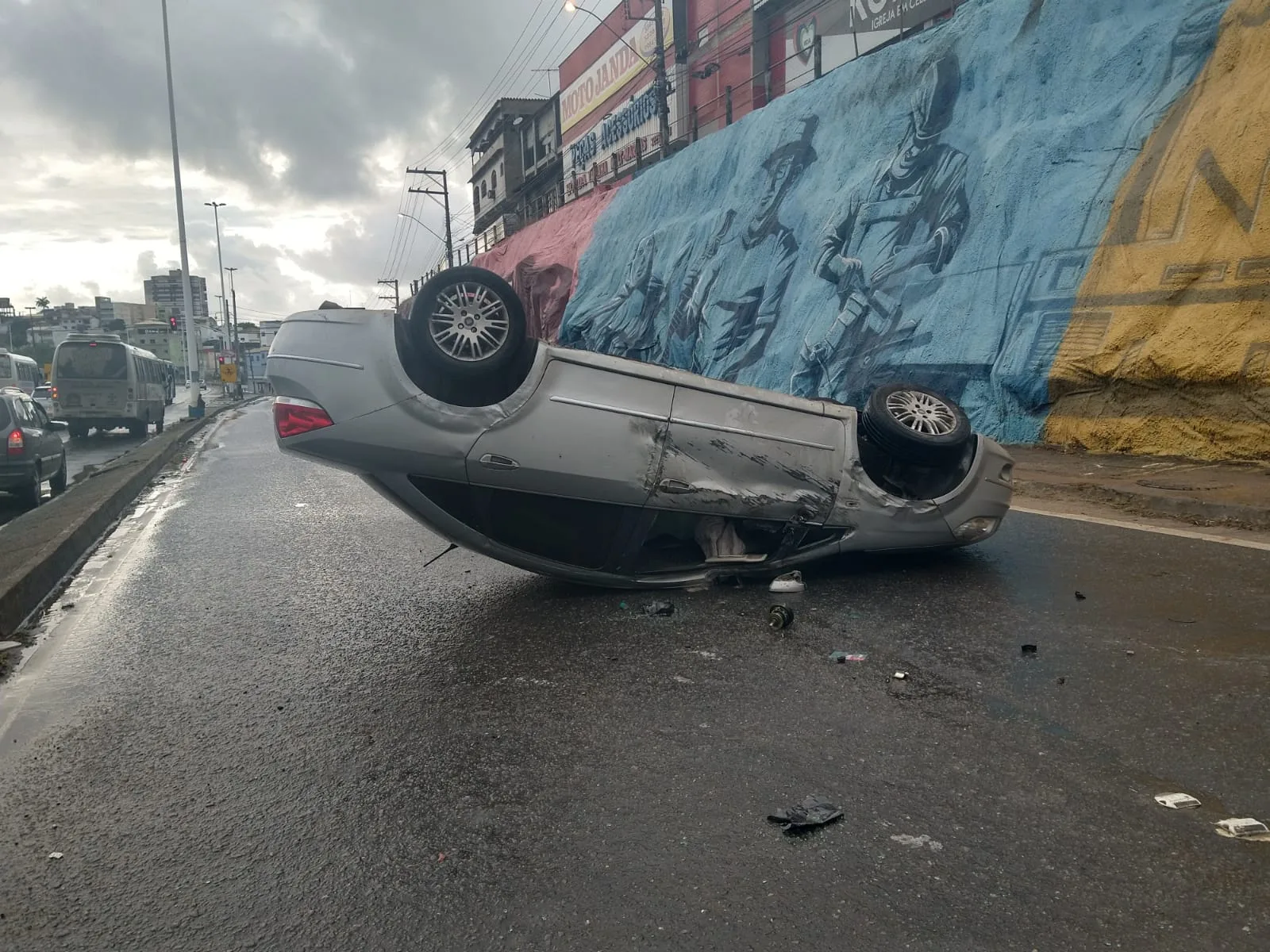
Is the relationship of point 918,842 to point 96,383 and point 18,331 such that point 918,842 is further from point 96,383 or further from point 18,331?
point 18,331

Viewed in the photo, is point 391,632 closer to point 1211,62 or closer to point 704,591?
point 704,591

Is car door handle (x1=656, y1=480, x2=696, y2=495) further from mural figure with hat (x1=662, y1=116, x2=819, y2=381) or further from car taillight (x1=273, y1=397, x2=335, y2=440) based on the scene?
mural figure with hat (x1=662, y1=116, x2=819, y2=381)

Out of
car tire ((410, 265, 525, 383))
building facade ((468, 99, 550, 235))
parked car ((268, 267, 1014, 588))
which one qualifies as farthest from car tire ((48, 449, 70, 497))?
building facade ((468, 99, 550, 235))

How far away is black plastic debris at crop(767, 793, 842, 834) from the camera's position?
8.73 feet

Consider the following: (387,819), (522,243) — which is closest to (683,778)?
(387,819)

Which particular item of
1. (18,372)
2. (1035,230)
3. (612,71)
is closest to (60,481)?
(1035,230)

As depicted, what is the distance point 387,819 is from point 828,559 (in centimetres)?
346

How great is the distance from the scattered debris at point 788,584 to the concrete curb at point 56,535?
14.7 feet

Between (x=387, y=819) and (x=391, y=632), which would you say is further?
(x=391, y=632)

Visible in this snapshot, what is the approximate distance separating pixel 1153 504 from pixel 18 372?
36.3 m

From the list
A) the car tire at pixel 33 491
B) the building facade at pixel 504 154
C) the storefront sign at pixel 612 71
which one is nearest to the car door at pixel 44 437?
the car tire at pixel 33 491

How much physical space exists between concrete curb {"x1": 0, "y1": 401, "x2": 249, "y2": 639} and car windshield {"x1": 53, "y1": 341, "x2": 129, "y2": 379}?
30.1 ft

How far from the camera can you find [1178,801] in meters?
2.74

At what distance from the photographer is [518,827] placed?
272cm
